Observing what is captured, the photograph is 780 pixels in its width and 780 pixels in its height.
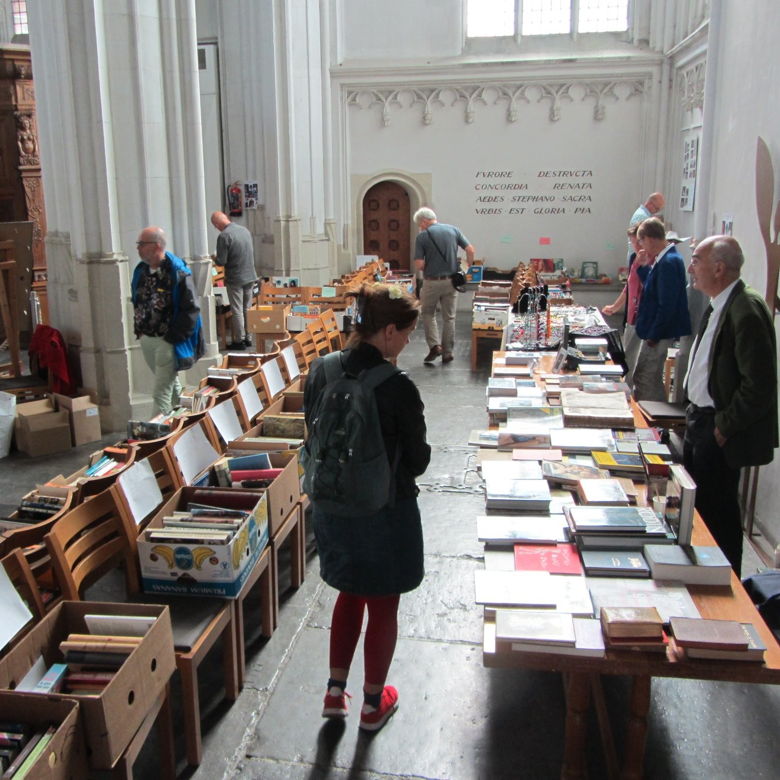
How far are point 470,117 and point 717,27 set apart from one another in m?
7.24

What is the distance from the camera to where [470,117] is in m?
14.3

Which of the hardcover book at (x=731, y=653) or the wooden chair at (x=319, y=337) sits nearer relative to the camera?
the hardcover book at (x=731, y=653)

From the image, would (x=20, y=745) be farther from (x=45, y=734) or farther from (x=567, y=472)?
(x=567, y=472)

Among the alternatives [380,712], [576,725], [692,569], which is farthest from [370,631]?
[692,569]

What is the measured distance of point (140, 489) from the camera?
137 inches

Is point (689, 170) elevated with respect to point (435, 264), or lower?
elevated

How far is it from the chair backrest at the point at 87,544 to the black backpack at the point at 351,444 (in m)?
0.96

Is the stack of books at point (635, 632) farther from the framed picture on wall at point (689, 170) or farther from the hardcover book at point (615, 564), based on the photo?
the framed picture on wall at point (689, 170)

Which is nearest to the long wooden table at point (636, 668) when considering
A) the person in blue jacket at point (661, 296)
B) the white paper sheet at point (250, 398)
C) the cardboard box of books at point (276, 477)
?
the cardboard box of books at point (276, 477)

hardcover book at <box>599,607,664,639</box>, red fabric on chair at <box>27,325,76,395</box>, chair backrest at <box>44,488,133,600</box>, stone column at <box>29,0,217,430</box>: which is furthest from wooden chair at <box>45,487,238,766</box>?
red fabric on chair at <box>27,325,76,395</box>

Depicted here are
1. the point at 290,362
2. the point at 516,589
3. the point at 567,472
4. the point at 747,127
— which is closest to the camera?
the point at 516,589

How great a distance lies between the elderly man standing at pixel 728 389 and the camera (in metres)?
3.59

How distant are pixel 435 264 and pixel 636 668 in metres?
7.20

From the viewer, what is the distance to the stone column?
698cm
